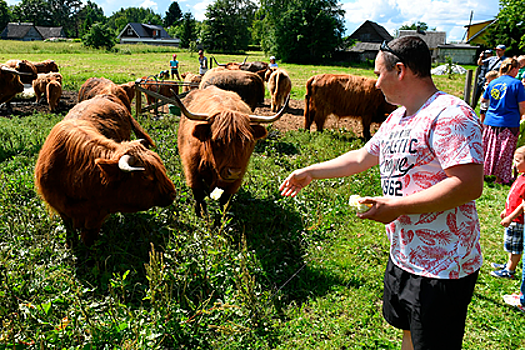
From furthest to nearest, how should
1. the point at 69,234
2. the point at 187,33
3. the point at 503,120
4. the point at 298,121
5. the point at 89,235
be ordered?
the point at 187,33 → the point at 298,121 → the point at 503,120 → the point at 69,234 → the point at 89,235

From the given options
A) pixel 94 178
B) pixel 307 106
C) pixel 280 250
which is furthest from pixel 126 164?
pixel 307 106

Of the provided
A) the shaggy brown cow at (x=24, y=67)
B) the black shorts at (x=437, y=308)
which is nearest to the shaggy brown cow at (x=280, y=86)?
the shaggy brown cow at (x=24, y=67)

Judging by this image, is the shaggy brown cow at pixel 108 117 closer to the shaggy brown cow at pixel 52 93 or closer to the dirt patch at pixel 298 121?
the dirt patch at pixel 298 121

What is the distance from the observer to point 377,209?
1.81 m

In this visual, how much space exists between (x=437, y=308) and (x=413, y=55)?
1.37 m

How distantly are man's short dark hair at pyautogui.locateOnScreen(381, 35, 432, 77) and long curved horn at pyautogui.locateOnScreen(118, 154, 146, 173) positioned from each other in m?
2.52

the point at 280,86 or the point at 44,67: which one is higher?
the point at 44,67

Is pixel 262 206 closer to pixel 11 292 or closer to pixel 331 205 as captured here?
pixel 331 205

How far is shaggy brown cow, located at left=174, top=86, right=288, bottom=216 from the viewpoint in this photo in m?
4.27

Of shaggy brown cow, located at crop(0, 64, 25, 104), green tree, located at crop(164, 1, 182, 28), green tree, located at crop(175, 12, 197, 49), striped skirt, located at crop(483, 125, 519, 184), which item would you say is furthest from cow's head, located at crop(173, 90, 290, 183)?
green tree, located at crop(164, 1, 182, 28)

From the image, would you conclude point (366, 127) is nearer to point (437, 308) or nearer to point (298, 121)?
point (298, 121)

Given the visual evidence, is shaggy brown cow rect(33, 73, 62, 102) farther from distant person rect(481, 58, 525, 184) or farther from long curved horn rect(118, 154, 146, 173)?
distant person rect(481, 58, 525, 184)

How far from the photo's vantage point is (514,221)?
3980 mm

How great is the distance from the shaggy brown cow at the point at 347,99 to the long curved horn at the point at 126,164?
7.41 metres
